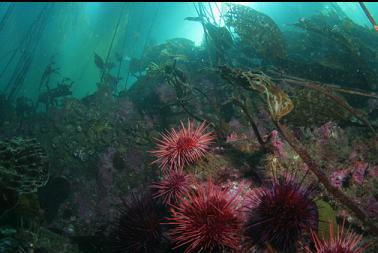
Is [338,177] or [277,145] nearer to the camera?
[338,177]

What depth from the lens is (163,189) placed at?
388 cm

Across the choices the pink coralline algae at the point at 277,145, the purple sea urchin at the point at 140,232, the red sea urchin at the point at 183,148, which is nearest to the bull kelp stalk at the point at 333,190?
the pink coralline algae at the point at 277,145

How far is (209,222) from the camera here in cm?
293

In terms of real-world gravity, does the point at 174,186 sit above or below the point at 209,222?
below

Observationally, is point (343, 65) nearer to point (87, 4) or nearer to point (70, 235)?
point (70, 235)

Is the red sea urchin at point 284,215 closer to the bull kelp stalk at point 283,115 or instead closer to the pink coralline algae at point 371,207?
the bull kelp stalk at point 283,115

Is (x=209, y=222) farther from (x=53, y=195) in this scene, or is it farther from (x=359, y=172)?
(x=53, y=195)

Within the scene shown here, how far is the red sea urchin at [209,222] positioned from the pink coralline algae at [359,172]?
6.90 ft

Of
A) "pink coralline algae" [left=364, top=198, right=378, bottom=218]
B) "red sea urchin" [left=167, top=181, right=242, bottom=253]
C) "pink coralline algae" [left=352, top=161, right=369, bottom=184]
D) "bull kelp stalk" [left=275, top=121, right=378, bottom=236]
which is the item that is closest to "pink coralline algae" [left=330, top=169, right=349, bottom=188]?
"pink coralline algae" [left=352, top=161, right=369, bottom=184]

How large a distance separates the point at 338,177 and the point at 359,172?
31 cm

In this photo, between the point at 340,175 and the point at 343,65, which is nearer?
the point at 340,175

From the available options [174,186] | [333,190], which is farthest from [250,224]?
[174,186]

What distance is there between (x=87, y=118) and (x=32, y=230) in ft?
11.8

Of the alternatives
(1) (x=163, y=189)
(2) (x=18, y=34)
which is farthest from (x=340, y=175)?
(2) (x=18, y=34)
